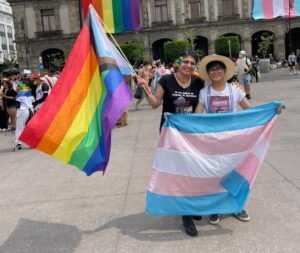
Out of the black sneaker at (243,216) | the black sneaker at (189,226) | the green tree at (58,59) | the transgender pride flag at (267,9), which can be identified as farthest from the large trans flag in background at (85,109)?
the green tree at (58,59)

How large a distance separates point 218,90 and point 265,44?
139 ft

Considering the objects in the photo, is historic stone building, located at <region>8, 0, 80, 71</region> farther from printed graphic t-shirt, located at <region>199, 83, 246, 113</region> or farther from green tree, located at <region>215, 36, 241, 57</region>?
printed graphic t-shirt, located at <region>199, 83, 246, 113</region>

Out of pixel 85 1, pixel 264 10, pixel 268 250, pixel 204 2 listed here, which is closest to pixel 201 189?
pixel 268 250

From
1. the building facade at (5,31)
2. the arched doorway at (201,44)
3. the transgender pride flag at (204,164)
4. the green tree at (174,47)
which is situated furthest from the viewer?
the building facade at (5,31)

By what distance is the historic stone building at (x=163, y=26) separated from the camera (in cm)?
4716

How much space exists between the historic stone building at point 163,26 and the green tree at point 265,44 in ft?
1.89

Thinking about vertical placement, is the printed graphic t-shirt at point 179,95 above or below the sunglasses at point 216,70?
below

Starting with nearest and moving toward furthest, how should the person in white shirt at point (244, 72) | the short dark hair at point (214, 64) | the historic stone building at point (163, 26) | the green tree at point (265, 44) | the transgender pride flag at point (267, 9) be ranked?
1. the short dark hair at point (214, 64)
2. the person in white shirt at point (244, 72)
3. the transgender pride flag at point (267, 9)
4. the green tree at point (265, 44)
5. the historic stone building at point (163, 26)

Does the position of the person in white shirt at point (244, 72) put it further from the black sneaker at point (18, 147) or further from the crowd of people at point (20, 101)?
the black sneaker at point (18, 147)

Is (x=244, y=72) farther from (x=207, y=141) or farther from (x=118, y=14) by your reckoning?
(x=207, y=141)

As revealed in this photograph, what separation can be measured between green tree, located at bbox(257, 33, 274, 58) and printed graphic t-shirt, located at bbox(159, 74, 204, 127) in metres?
42.2

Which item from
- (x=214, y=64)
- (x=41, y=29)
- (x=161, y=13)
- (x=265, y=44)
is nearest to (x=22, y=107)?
(x=214, y=64)

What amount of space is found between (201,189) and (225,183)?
0.23 metres

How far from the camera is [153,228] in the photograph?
4.37m
